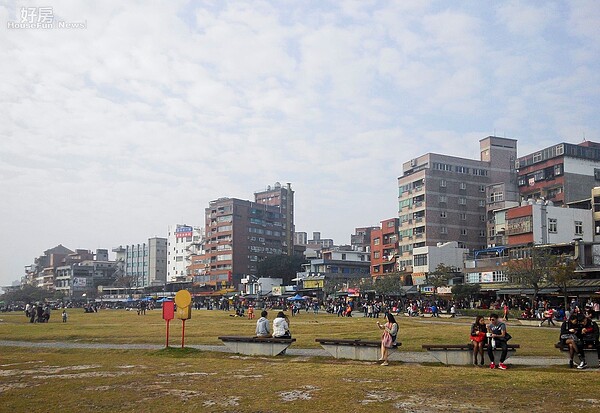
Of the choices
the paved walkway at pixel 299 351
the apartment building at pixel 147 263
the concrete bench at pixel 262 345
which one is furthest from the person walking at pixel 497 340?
the apartment building at pixel 147 263

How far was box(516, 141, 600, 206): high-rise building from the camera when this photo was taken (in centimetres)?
8412

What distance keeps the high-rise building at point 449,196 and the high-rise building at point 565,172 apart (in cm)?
702

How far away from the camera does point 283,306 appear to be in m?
90.2

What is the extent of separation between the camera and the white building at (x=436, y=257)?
8969 cm

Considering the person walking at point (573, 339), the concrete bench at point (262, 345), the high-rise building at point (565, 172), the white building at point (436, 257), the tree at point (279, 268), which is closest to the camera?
the person walking at point (573, 339)

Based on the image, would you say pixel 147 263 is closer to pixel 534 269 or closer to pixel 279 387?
pixel 534 269

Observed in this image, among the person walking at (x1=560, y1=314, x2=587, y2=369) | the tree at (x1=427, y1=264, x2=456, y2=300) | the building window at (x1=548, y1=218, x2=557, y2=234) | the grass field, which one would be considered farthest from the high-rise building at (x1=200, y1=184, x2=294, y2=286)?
the person walking at (x1=560, y1=314, x2=587, y2=369)

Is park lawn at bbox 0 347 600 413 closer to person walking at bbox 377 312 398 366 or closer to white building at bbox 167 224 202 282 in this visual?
person walking at bbox 377 312 398 366

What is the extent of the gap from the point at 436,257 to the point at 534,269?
33.3 meters

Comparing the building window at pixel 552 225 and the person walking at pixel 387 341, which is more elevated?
the building window at pixel 552 225

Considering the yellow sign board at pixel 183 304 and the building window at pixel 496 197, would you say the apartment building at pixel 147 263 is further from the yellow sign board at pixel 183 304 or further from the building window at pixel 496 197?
the yellow sign board at pixel 183 304

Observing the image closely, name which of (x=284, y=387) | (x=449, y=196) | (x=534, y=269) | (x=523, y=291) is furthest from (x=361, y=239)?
(x=284, y=387)

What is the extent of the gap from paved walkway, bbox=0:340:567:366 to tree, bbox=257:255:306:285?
108 m

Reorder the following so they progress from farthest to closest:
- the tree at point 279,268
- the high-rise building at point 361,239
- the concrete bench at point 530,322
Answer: the high-rise building at point 361,239 → the tree at point 279,268 → the concrete bench at point 530,322
